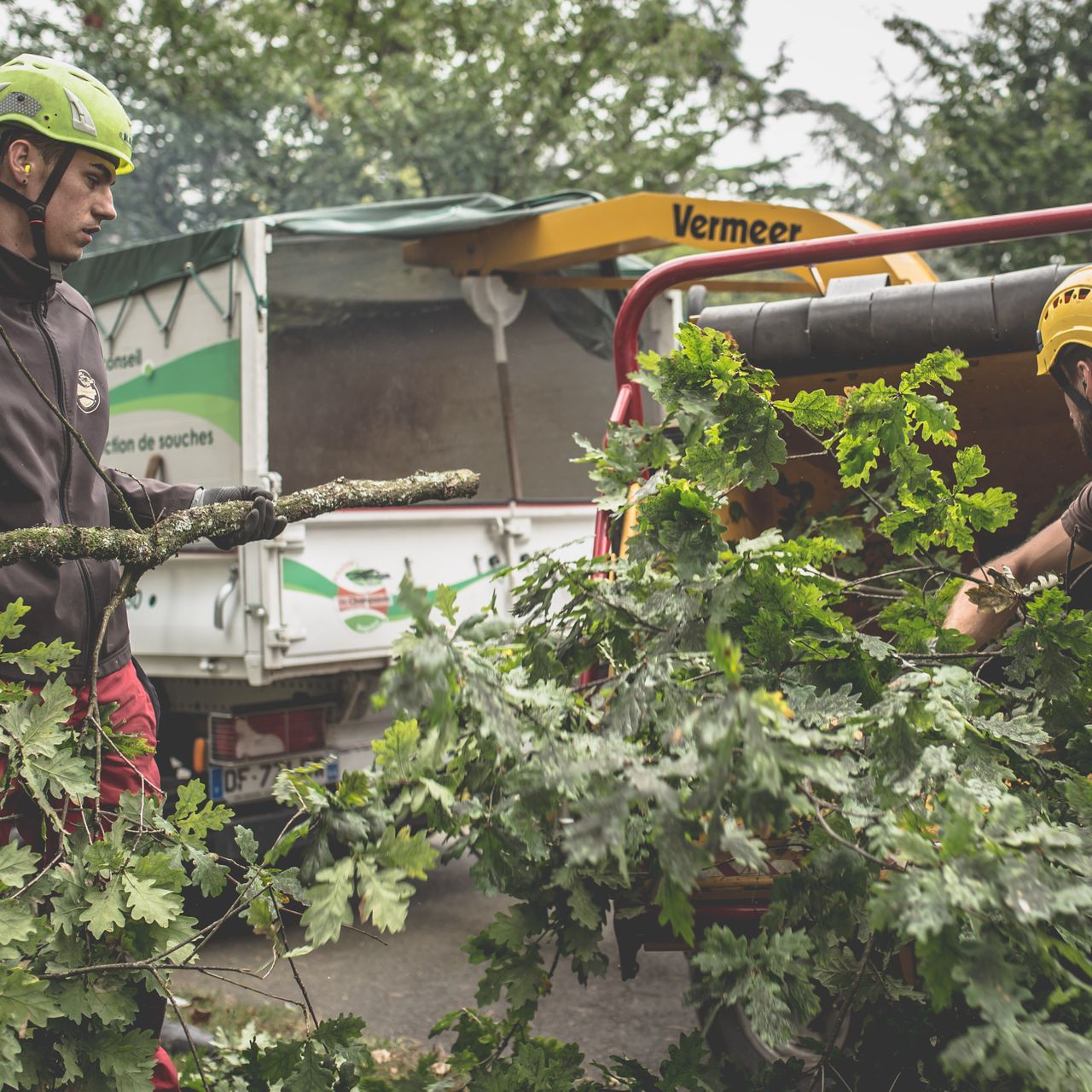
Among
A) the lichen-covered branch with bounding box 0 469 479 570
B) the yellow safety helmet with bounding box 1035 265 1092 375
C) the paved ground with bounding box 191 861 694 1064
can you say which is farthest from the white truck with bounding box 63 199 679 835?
the yellow safety helmet with bounding box 1035 265 1092 375

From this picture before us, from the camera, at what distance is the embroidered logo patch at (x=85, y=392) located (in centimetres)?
274

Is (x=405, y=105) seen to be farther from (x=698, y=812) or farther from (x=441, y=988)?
(x=698, y=812)

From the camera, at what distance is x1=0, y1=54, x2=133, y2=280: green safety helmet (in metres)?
2.60

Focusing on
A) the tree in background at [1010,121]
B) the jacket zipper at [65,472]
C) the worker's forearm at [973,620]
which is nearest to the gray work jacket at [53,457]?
the jacket zipper at [65,472]

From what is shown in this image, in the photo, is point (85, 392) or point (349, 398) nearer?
point (85, 392)

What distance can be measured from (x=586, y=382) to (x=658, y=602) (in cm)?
587

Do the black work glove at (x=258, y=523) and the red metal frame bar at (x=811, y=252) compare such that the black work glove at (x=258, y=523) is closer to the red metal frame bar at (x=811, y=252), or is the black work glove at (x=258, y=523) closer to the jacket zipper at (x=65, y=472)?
the jacket zipper at (x=65, y=472)

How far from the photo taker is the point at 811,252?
332 centimetres

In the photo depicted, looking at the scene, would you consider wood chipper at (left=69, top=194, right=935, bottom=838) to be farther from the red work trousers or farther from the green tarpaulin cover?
the red work trousers

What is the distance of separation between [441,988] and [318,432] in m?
2.97

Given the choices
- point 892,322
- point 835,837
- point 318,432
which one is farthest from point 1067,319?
point 318,432

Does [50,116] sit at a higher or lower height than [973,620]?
higher

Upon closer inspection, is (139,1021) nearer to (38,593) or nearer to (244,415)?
(38,593)

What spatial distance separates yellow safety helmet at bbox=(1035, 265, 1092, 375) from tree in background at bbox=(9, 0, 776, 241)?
11576 millimetres
